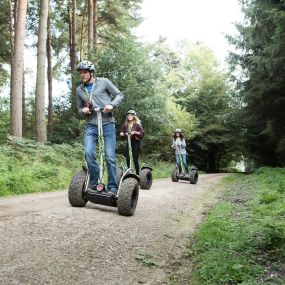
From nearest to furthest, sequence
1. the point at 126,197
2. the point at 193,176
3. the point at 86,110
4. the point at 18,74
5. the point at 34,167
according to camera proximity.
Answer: the point at 126,197 < the point at 86,110 < the point at 34,167 < the point at 193,176 < the point at 18,74

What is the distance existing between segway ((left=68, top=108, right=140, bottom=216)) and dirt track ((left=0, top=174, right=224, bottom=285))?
0.46 feet

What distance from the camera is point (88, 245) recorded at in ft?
13.8

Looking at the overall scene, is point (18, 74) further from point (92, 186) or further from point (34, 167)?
point (92, 186)

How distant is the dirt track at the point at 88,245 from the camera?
342 centimetres

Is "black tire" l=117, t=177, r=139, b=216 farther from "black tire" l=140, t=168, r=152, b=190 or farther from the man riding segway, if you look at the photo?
"black tire" l=140, t=168, r=152, b=190

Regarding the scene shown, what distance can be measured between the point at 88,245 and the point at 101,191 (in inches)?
75.5

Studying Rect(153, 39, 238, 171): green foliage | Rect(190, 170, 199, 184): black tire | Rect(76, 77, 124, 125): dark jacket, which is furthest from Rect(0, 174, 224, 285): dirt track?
Rect(153, 39, 238, 171): green foliage

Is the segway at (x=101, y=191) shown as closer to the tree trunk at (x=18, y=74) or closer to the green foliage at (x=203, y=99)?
the tree trunk at (x=18, y=74)

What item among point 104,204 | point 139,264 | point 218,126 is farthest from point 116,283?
point 218,126

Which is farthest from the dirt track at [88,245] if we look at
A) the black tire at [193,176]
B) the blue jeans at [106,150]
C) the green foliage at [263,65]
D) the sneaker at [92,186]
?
the green foliage at [263,65]

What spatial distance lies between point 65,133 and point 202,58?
77.0 feet

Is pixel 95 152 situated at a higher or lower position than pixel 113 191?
higher

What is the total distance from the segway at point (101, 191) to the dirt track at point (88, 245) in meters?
0.14

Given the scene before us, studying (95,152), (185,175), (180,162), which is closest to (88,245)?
(95,152)
